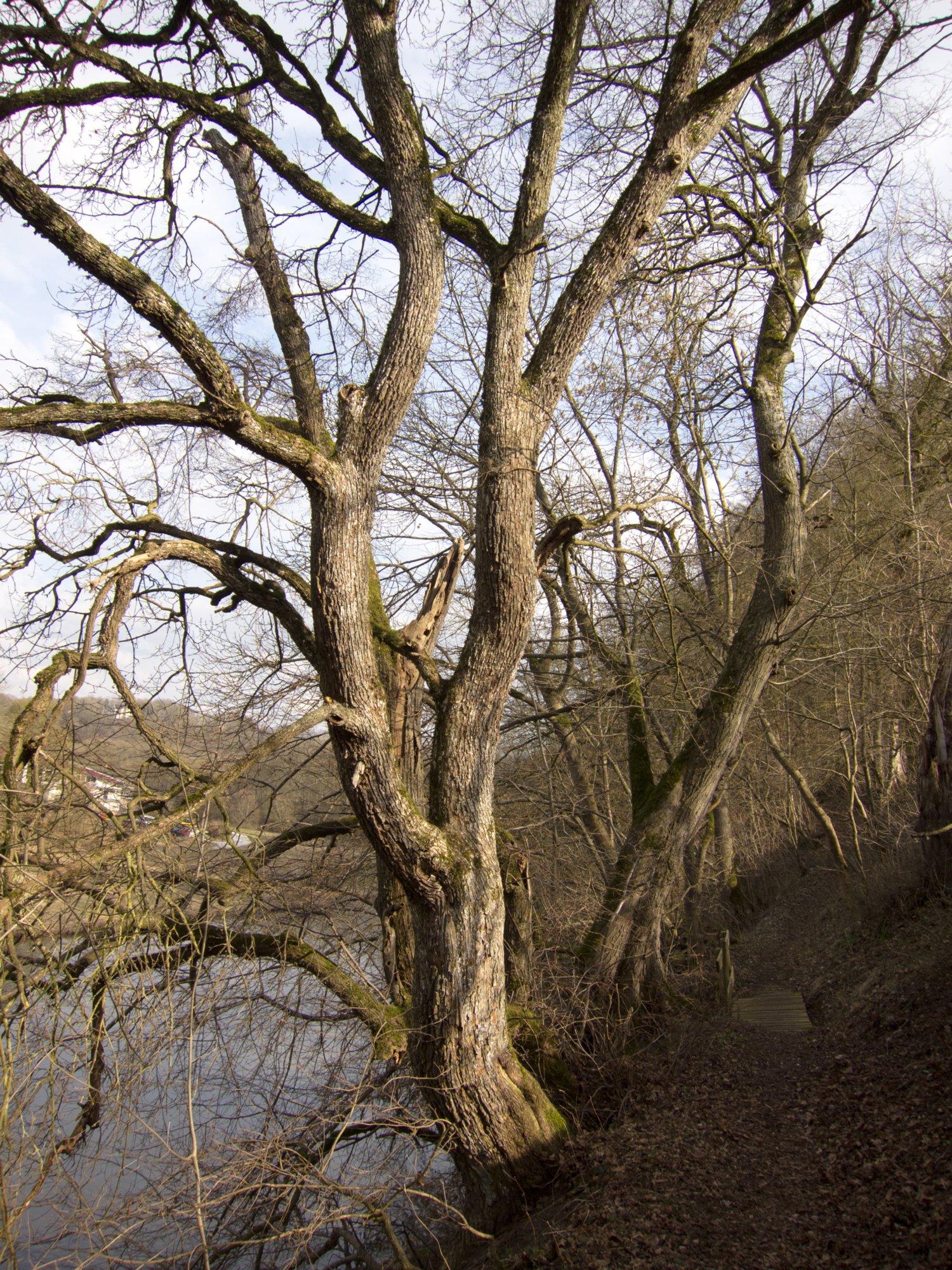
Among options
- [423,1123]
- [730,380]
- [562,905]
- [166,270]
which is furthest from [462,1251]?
[730,380]

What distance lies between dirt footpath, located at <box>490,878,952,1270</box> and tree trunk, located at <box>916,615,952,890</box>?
67 cm

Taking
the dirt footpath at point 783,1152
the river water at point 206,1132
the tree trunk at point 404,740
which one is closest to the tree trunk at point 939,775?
the dirt footpath at point 783,1152

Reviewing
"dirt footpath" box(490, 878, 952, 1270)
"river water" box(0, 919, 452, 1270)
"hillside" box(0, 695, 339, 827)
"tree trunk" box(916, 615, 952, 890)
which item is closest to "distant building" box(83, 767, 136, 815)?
"hillside" box(0, 695, 339, 827)

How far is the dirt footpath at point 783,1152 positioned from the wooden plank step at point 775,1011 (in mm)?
234

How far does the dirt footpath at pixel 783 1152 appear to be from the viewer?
380 cm

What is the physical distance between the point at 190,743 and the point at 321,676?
305cm

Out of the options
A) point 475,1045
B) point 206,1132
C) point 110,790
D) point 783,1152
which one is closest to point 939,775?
point 783,1152

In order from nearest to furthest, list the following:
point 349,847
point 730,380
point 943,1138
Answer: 1. point 943,1138
2. point 349,847
3. point 730,380

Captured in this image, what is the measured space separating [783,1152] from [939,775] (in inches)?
159

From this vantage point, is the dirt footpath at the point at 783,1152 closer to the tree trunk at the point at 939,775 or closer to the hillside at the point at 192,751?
the tree trunk at the point at 939,775

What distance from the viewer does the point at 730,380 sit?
882 cm

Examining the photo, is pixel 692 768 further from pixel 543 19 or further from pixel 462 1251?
pixel 543 19

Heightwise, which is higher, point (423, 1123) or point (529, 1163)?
point (423, 1123)

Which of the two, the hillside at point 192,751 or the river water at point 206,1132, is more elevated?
the hillside at point 192,751
